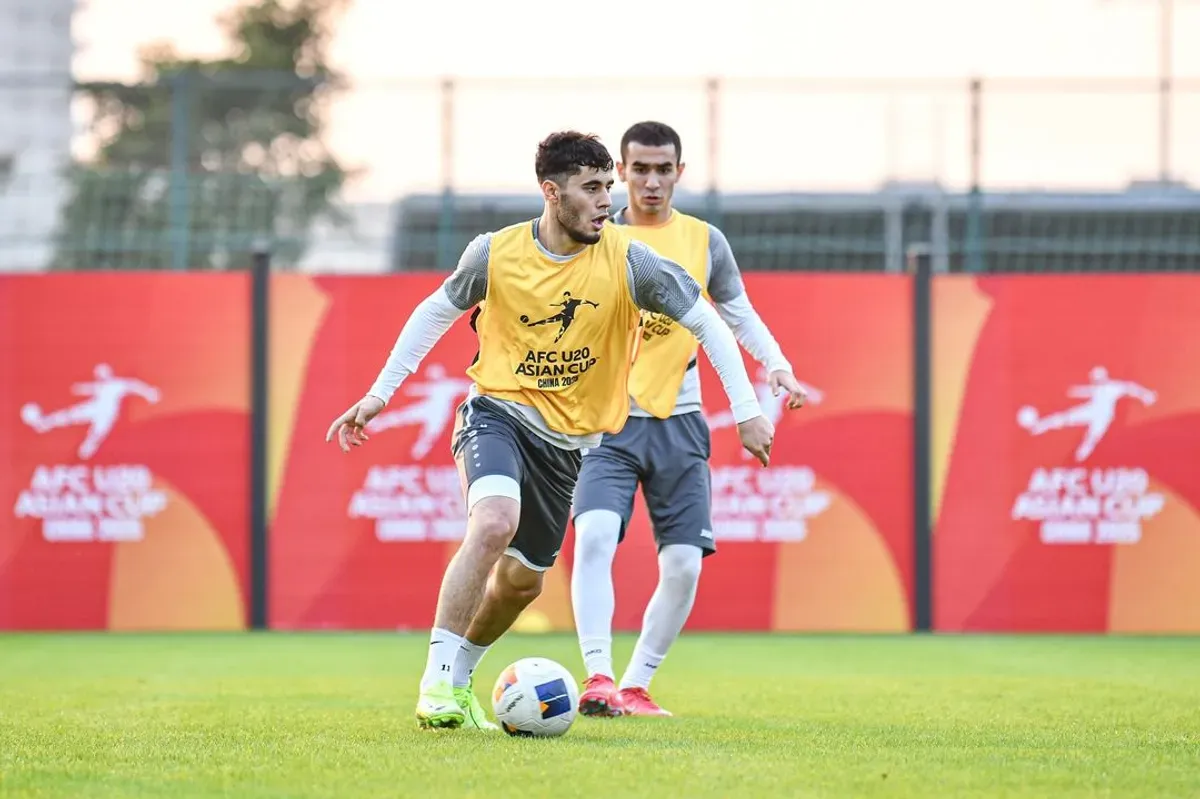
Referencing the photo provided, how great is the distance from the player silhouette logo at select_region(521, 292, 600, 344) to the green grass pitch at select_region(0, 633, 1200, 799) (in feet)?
4.66

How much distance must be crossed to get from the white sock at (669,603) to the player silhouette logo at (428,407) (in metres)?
6.14

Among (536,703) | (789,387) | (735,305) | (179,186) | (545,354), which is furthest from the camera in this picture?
(179,186)

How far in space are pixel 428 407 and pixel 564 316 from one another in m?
7.35

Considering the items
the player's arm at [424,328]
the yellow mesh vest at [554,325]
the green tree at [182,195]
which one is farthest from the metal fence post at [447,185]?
the yellow mesh vest at [554,325]

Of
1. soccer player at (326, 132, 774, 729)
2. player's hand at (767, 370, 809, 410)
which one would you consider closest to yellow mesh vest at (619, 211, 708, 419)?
player's hand at (767, 370, 809, 410)

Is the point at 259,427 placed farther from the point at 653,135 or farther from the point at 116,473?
the point at 653,135

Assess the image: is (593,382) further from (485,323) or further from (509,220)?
(509,220)

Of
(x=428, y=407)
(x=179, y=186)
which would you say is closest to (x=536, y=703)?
(x=428, y=407)

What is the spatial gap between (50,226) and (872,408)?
6566 mm

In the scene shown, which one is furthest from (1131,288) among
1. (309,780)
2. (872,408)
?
(309,780)

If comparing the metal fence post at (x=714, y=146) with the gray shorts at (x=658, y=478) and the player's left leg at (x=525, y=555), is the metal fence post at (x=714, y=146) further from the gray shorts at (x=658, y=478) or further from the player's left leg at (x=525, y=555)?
the player's left leg at (x=525, y=555)

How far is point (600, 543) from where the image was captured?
7.72 meters

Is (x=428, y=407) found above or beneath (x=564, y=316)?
beneath

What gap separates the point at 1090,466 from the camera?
13781mm
